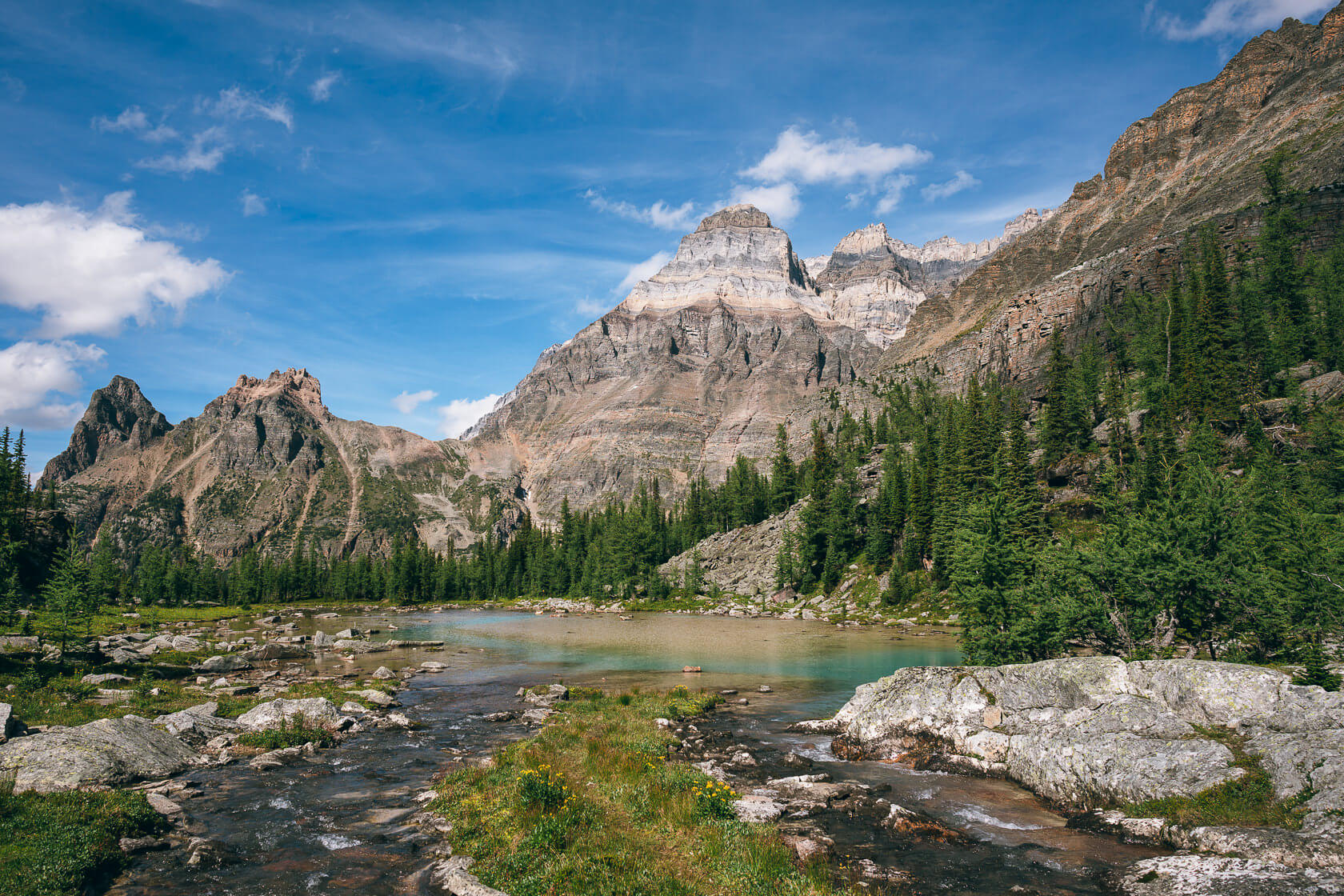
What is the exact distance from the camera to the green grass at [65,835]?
506 inches

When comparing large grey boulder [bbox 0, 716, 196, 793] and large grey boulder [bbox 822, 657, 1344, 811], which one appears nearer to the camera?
large grey boulder [bbox 822, 657, 1344, 811]

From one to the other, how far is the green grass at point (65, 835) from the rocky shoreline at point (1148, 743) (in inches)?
933

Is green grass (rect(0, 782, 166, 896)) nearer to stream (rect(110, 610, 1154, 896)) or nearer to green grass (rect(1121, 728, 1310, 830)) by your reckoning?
stream (rect(110, 610, 1154, 896))

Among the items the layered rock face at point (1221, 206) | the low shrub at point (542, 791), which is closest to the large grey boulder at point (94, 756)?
the low shrub at point (542, 791)

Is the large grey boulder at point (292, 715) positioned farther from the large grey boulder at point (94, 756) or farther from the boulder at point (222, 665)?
the boulder at point (222, 665)

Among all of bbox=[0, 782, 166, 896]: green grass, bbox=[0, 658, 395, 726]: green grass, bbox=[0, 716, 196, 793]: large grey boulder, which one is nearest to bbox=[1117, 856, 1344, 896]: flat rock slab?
bbox=[0, 782, 166, 896]: green grass

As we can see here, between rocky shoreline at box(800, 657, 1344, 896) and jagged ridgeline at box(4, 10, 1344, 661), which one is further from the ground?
jagged ridgeline at box(4, 10, 1344, 661)

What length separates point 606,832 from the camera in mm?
15961

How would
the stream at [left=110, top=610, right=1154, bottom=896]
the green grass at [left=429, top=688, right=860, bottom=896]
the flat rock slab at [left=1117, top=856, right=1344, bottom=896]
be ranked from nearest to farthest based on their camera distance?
the flat rock slab at [left=1117, top=856, right=1344, bottom=896] → the green grass at [left=429, top=688, right=860, bottom=896] → the stream at [left=110, top=610, right=1154, bottom=896]

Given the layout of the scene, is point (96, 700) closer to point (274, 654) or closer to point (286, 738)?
point (286, 738)

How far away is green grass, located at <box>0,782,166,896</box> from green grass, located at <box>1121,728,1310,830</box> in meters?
27.1

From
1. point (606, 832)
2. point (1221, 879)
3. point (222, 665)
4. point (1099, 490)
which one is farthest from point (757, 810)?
point (1099, 490)

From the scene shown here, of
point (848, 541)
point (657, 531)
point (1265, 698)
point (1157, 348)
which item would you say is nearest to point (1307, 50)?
point (1157, 348)

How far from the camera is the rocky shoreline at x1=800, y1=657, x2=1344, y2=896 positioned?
14.4 m
